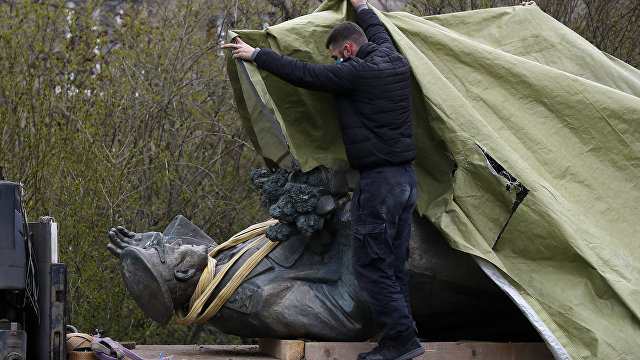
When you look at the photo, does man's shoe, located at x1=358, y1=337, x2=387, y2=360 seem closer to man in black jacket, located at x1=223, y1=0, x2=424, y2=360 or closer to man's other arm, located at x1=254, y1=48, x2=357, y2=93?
man in black jacket, located at x1=223, y1=0, x2=424, y2=360

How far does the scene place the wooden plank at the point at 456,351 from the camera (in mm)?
3707

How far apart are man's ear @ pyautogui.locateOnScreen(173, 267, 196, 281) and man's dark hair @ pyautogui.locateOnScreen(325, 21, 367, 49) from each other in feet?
3.78

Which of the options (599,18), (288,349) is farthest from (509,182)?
(599,18)

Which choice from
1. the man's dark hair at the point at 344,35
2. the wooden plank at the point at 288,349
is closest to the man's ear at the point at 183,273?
the wooden plank at the point at 288,349

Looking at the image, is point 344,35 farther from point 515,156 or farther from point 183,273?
point 183,273

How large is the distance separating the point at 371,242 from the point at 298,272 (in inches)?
21.5

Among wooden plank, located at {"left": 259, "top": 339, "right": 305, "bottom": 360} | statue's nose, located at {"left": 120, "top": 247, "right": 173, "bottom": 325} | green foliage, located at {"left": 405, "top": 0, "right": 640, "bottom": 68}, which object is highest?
green foliage, located at {"left": 405, "top": 0, "right": 640, "bottom": 68}

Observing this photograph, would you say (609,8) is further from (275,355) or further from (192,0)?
(275,355)

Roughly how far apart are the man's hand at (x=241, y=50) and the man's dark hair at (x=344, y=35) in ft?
1.11

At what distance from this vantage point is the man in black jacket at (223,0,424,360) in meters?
3.54

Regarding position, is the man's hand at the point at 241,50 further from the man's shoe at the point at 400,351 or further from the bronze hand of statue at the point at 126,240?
the man's shoe at the point at 400,351

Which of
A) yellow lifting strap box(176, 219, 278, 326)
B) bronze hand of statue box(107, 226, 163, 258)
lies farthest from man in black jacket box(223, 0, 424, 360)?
bronze hand of statue box(107, 226, 163, 258)

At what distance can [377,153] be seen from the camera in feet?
11.8

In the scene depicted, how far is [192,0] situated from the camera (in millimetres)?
7641
